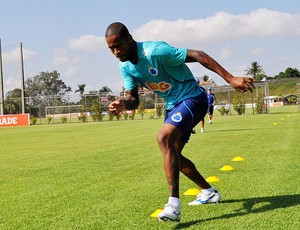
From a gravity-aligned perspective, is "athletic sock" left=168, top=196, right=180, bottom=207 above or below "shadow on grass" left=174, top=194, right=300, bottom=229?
above

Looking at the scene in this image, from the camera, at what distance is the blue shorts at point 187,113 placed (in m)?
4.39

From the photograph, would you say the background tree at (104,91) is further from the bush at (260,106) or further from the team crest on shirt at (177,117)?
the team crest on shirt at (177,117)

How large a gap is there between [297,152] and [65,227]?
21.2 feet

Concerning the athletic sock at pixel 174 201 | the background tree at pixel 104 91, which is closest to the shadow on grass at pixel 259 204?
the athletic sock at pixel 174 201

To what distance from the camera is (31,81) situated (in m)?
130

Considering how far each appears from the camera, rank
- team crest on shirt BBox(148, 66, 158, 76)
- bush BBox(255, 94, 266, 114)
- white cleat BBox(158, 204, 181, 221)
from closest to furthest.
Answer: white cleat BBox(158, 204, 181, 221), team crest on shirt BBox(148, 66, 158, 76), bush BBox(255, 94, 266, 114)

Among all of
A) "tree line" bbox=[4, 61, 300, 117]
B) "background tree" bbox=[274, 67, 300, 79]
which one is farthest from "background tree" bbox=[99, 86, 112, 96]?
"background tree" bbox=[274, 67, 300, 79]

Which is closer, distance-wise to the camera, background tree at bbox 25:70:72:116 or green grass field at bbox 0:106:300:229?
green grass field at bbox 0:106:300:229

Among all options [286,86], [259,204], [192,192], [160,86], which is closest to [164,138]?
[160,86]

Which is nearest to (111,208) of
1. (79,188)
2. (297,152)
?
(79,188)

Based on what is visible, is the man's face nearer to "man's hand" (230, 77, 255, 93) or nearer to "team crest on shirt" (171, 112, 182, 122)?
"team crest on shirt" (171, 112, 182, 122)

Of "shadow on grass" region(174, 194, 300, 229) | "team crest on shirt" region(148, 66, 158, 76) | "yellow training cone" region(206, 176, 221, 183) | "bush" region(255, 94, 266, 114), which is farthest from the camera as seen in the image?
"bush" region(255, 94, 266, 114)

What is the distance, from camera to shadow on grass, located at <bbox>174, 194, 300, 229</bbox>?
13.8 ft

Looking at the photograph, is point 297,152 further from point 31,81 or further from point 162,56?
point 31,81
